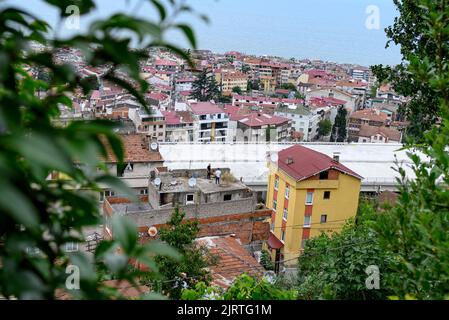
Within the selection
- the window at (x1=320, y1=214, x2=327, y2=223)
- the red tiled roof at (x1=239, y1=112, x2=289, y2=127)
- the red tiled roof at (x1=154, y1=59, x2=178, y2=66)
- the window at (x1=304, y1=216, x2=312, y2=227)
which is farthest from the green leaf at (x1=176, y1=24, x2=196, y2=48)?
the red tiled roof at (x1=154, y1=59, x2=178, y2=66)

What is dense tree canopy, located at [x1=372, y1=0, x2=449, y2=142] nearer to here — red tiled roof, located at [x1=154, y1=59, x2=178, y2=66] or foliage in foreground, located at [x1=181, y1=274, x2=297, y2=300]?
foliage in foreground, located at [x1=181, y1=274, x2=297, y2=300]

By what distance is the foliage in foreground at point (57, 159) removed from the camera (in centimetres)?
53

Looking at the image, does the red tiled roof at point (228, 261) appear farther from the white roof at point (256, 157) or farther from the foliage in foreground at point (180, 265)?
the white roof at point (256, 157)

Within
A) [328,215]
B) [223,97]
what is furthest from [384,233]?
[223,97]

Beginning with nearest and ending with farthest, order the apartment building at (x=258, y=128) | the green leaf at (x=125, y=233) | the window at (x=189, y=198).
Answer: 1. the green leaf at (x=125, y=233)
2. the window at (x=189, y=198)
3. the apartment building at (x=258, y=128)

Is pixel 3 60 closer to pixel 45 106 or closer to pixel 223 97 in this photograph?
pixel 45 106

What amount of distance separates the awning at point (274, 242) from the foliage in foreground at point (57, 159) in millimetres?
9546

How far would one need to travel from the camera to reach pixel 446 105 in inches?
74.4

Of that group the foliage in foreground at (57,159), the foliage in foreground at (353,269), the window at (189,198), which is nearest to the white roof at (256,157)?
the window at (189,198)

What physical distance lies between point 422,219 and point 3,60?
1.22 m

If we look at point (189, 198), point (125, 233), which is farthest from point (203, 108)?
point (125, 233)

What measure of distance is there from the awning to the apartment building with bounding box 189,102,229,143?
1736 cm

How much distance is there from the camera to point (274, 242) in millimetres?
10312

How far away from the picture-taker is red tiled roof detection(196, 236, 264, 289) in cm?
659
